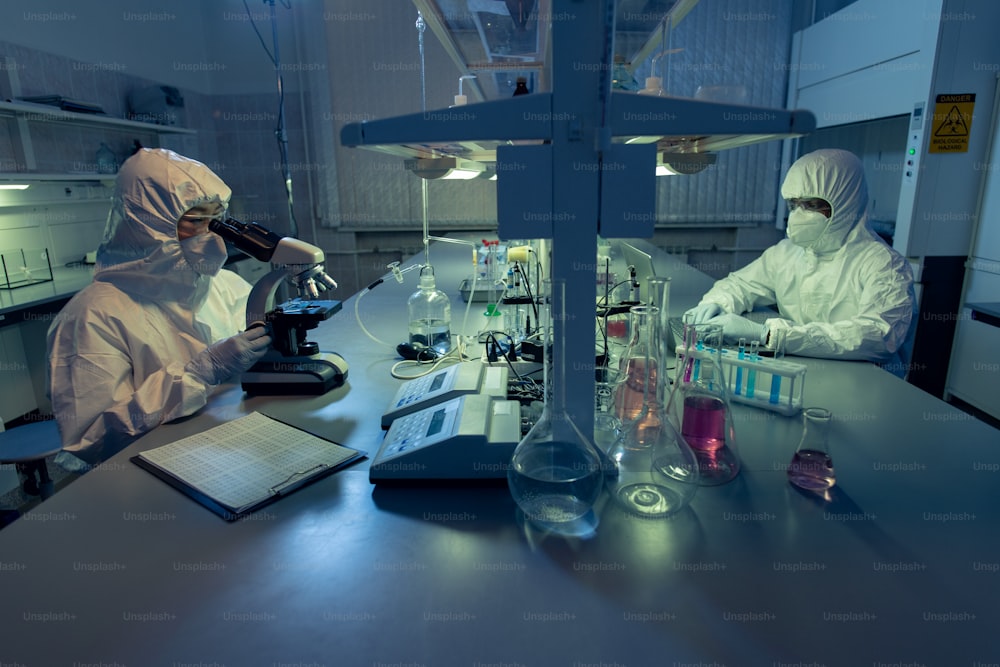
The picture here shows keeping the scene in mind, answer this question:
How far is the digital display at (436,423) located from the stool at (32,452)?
111 cm

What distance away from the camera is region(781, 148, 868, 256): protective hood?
6.92 ft

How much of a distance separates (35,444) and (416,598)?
4.79 feet

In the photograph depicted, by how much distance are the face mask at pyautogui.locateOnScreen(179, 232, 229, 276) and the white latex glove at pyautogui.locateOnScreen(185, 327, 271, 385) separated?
38 centimetres

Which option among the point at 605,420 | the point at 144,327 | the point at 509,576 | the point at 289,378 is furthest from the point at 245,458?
the point at 144,327

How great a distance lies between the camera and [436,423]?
1001 mm

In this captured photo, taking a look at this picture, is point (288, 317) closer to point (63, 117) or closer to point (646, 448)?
point (646, 448)

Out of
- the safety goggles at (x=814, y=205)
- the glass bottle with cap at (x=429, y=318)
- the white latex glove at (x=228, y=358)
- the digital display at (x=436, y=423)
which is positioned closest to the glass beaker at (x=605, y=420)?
the digital display at (x=436, y=423)

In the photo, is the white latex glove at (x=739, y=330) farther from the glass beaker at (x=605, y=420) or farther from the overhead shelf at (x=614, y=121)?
the overhead shelf at (x=614, y=121)

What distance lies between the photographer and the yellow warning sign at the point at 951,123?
105 inches

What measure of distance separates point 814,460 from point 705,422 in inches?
7.1

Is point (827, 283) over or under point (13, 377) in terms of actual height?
over

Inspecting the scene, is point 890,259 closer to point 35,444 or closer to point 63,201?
point 35,444

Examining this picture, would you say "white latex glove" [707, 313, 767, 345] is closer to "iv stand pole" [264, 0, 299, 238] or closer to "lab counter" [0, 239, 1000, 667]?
"lab counter" [0, 239, 1000, 667]

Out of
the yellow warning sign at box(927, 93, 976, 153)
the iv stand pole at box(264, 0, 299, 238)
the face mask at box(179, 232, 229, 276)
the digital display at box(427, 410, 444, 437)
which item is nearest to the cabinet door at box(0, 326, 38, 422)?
the face mask at box(179, 232, 229, 276)
